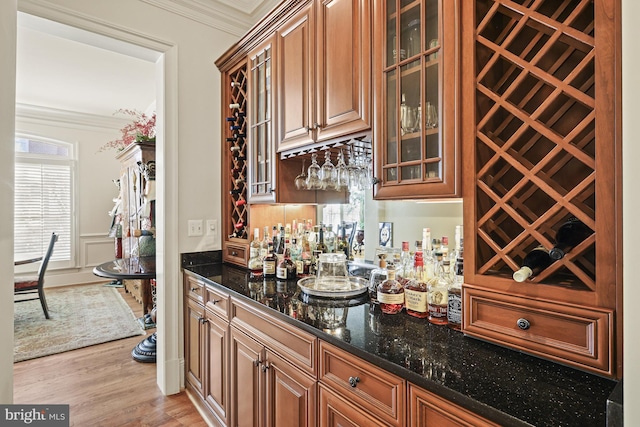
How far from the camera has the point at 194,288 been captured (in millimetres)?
2318

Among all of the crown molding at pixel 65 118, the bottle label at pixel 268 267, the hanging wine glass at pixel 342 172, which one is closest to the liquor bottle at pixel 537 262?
the hanging wine glass at pixel 342 172

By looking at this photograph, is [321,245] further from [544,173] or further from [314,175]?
[544,173]

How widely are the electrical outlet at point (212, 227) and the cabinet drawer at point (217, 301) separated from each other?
0.62 metres

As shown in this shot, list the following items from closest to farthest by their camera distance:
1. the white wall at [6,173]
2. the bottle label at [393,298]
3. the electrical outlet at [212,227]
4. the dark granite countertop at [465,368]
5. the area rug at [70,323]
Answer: the white wall at [6,173]
the dark granite countertop at [465,368]
the bottle label at [393,298]
the electrical outlet at [212,227]
the area rug at [70,323]

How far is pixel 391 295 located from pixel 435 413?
1.73 feet

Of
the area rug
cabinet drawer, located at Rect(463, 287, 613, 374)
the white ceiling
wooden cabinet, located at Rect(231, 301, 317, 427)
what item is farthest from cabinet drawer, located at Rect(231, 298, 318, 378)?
the area rug

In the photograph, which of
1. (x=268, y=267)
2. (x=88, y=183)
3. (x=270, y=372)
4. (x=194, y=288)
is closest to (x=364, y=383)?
(x=270, y=372)

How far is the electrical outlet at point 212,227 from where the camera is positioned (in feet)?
8.60

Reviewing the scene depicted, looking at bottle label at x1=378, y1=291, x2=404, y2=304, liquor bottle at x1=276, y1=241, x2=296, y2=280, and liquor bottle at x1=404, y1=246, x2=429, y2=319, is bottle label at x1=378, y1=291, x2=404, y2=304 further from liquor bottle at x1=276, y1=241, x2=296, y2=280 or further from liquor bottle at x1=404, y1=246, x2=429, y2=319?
liquor bottle at x1=276, y1=241, x2=296, y2=280

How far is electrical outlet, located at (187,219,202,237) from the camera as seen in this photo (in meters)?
2.52

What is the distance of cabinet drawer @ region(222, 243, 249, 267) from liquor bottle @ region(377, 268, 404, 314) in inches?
49.6

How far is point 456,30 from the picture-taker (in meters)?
1.09

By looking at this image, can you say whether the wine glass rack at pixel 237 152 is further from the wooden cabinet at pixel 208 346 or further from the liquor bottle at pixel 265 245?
the wooden cabinet at pixel 208 346

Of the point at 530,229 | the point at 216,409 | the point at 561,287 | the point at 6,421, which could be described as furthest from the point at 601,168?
the point at 216,409
